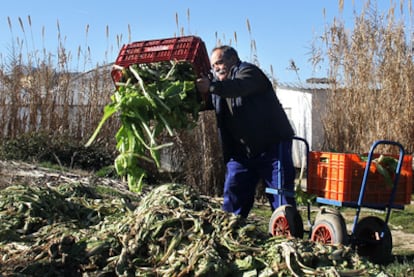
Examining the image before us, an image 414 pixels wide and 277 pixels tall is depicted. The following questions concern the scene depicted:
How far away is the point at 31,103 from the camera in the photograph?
1431 cm

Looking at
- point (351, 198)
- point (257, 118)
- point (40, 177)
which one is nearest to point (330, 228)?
point (351, 198)

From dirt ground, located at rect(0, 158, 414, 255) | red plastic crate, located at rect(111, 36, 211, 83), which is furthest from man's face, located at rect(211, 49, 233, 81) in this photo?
dirt ground, located at rect(0, 158, 414, 255)

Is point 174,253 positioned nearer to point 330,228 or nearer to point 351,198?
point 330,228

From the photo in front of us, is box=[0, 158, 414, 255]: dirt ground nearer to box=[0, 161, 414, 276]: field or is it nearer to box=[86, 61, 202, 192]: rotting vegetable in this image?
box=[0, 161, 414, 276]: field

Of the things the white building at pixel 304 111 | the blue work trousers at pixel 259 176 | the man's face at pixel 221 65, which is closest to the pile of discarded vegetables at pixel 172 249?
the blue work trousers at pixel 259 176

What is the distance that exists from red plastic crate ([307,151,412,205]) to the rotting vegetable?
1273 mm

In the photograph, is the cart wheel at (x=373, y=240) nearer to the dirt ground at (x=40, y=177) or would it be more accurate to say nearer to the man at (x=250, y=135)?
the man at (x=250, y=135)

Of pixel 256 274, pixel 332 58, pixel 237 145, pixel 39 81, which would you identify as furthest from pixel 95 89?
pixel 256 274

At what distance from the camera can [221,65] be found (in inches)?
258

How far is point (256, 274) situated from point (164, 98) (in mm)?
1867

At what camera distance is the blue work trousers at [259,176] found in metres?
6.34

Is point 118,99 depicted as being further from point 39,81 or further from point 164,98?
point 39,81

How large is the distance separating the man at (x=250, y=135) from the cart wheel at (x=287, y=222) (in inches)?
11.6

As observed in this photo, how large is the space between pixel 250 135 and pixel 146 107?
129 centimetres
